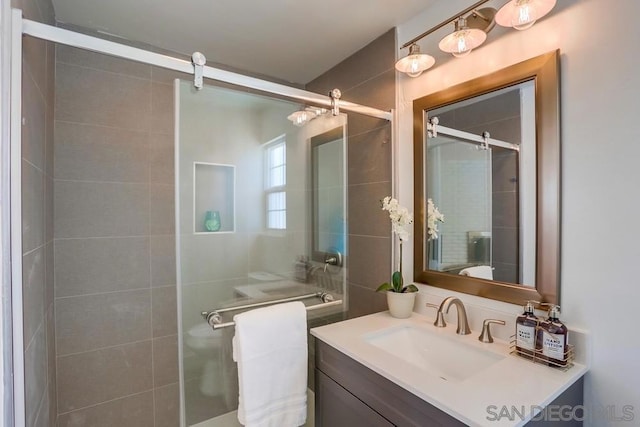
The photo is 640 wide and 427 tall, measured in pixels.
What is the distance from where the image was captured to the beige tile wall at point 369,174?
166 cm

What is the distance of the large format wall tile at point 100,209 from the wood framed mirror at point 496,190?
161 centimetres

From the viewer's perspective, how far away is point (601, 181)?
93cm

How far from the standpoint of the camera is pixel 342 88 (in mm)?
2014

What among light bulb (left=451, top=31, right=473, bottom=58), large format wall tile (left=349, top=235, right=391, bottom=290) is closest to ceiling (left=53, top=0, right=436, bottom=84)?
light bulb (left=451, top=31, right=473, bottom=58)

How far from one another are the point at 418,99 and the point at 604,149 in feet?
2.60

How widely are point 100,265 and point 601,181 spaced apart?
2.31 meters

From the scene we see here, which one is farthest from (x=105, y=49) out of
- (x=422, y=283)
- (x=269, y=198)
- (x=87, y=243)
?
(x=422, y=283)

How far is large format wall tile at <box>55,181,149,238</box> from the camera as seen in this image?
159cm

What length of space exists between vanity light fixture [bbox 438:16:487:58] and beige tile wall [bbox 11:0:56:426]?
4.88ft

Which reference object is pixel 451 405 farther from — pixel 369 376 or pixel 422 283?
pixel 422 283

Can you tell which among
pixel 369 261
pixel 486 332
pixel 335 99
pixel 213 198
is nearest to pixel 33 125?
pixel 213 198

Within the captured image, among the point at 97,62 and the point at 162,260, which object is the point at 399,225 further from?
the point at 97,62

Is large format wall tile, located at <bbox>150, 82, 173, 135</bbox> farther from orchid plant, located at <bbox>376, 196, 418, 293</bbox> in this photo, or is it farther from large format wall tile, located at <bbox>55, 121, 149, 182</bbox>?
orchid plant, located at <bbox>376, 196, 418, 293</bbox>

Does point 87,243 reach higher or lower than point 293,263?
higher
